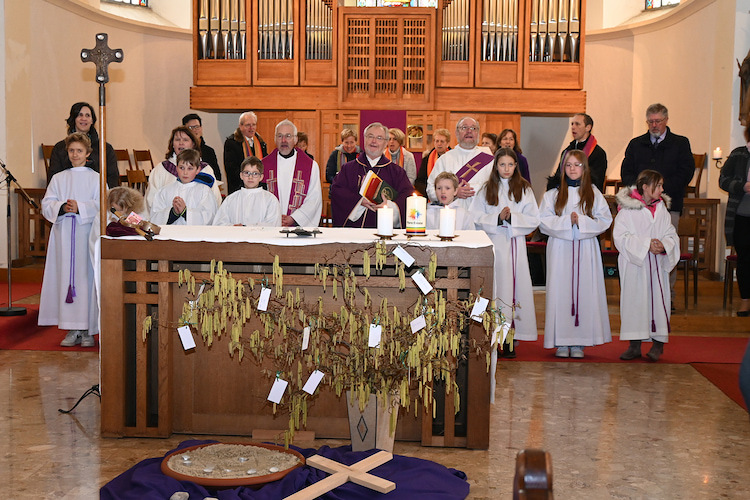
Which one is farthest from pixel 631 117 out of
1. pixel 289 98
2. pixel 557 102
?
pixel 289 98

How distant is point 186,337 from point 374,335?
106 cm

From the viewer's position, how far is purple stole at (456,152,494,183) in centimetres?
771

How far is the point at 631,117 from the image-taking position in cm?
1413

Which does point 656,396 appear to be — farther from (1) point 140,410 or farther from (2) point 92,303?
(2) point 92,303

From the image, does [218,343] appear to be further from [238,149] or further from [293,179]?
[238,149]

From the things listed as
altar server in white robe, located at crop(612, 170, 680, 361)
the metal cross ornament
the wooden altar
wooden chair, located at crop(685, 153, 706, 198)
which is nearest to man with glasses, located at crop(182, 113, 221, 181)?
the metal cross ornament

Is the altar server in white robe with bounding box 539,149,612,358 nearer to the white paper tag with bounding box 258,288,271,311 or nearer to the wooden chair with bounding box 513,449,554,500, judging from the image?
the white paper tag with bounding box 258,288,271,311

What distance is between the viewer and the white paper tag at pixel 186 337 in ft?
14.7

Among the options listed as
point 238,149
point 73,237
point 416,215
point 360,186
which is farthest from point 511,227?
point 238,149

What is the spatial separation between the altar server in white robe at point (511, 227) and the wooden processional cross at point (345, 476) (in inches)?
116

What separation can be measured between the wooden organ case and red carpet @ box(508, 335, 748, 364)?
5.45 m

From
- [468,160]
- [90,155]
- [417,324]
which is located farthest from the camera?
[468,160]

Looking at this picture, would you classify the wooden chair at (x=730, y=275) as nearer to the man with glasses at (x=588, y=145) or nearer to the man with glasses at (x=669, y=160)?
the man with glasses at (x=669, y=160)

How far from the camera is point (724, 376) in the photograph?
6438mm
